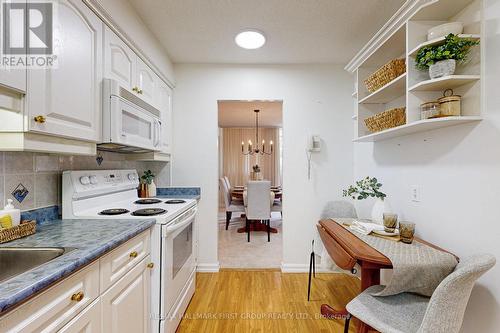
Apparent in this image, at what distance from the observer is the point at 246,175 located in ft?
23.7

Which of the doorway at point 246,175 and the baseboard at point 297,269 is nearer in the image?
the baseboard at point 297,269

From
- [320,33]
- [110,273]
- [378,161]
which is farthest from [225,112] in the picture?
[110,273]

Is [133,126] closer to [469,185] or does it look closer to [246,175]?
[469,185]

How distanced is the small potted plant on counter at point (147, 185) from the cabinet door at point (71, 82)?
120cm

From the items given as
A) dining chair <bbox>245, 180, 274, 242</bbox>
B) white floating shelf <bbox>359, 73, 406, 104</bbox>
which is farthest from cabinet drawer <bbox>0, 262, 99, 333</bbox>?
dining chair <bbox>245, 180, 274, 242</bbox>

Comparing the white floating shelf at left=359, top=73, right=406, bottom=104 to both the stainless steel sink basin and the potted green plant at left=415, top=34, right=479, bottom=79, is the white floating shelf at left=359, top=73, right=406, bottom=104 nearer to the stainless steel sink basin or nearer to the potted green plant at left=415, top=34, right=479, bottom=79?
the potted green plant at left=415, top=34, right=479, bottom=79

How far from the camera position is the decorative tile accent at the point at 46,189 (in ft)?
4.53

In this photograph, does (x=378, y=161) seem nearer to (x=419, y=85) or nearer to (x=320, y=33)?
(x=419, y=85)

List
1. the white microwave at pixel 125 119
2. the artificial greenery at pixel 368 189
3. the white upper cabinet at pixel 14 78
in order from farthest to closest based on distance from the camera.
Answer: the artificial greenery at pixel 368 189, the white microwave at pixel 125 119, the white upper cabinet at pixel 14 78

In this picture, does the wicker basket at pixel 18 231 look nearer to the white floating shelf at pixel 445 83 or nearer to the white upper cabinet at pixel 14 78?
the white upper cabinet at pixel 14 78

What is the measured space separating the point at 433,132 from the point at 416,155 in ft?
0.73

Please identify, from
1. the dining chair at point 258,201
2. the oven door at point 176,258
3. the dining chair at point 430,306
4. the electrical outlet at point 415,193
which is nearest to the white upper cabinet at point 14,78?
the oven door at point 176,258

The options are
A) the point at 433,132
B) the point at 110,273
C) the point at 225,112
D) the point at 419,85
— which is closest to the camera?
the point at 110,273

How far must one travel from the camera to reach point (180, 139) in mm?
2830
